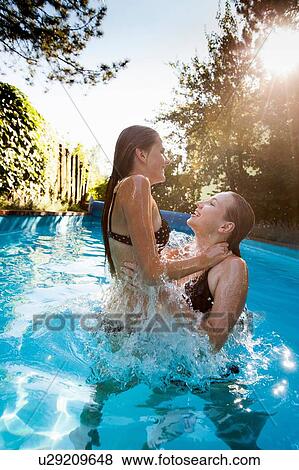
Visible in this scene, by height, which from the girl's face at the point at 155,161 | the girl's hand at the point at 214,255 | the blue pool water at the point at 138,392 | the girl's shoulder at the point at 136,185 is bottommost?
the blue pool water at the point at 138,392

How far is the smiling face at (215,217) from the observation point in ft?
6.66

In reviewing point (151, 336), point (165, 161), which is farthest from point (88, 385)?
point (165, 161)

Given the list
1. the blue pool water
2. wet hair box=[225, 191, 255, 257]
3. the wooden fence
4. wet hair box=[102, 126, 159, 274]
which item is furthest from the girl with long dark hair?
the wooden fence

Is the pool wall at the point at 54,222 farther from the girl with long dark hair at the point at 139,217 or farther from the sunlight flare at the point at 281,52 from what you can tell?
the sunlight flare at the point at 281,52

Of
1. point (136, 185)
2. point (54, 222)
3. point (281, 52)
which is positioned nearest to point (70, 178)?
point (54, 222)

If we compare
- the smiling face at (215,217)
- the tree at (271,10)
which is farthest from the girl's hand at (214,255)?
the tree at (271,10)

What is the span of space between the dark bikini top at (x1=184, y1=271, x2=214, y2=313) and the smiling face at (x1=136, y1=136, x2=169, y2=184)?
72cm

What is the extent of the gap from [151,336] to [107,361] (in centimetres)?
38

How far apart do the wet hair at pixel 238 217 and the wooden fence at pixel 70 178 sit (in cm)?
1162

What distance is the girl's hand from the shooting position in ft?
6.24

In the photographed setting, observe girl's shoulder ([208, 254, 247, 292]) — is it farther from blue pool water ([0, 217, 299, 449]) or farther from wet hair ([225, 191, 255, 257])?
blue pool water ([0, 217, 299, 449])

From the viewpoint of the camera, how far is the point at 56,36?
885cm

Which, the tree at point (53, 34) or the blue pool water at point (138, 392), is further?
the tree at point (53, 34)
